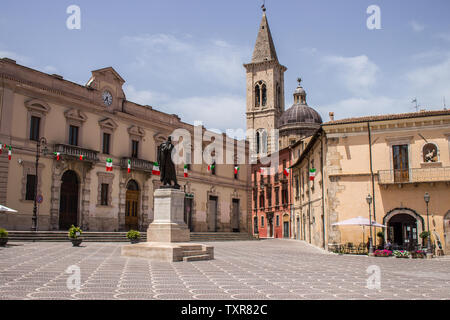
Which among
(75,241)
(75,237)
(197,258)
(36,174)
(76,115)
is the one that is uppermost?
(76,115)

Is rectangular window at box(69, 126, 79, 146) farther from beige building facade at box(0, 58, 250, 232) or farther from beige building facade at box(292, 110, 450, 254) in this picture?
beige building facade at box(292, 110, 450, 254)

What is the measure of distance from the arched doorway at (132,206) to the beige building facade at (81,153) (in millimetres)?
85

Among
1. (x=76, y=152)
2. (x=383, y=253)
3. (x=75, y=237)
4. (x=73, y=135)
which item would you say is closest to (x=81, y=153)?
(x=76, y=152)

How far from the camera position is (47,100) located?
2969 cm

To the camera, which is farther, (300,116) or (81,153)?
(300,116)

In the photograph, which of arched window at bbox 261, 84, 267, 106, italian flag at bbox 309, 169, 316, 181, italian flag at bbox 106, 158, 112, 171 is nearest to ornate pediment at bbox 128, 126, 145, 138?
italian flag at bbox 106, 158, 112, 171

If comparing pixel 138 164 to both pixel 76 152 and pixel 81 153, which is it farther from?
pixel 76 152

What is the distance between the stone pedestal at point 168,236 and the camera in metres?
14.8

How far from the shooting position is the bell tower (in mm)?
72938

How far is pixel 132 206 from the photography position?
35.9 meters

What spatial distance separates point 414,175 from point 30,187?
2396 centimetres

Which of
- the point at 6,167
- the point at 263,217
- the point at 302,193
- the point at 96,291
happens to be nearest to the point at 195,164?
the point at 302,193

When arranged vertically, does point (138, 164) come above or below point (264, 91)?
below

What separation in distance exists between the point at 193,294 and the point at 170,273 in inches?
134
